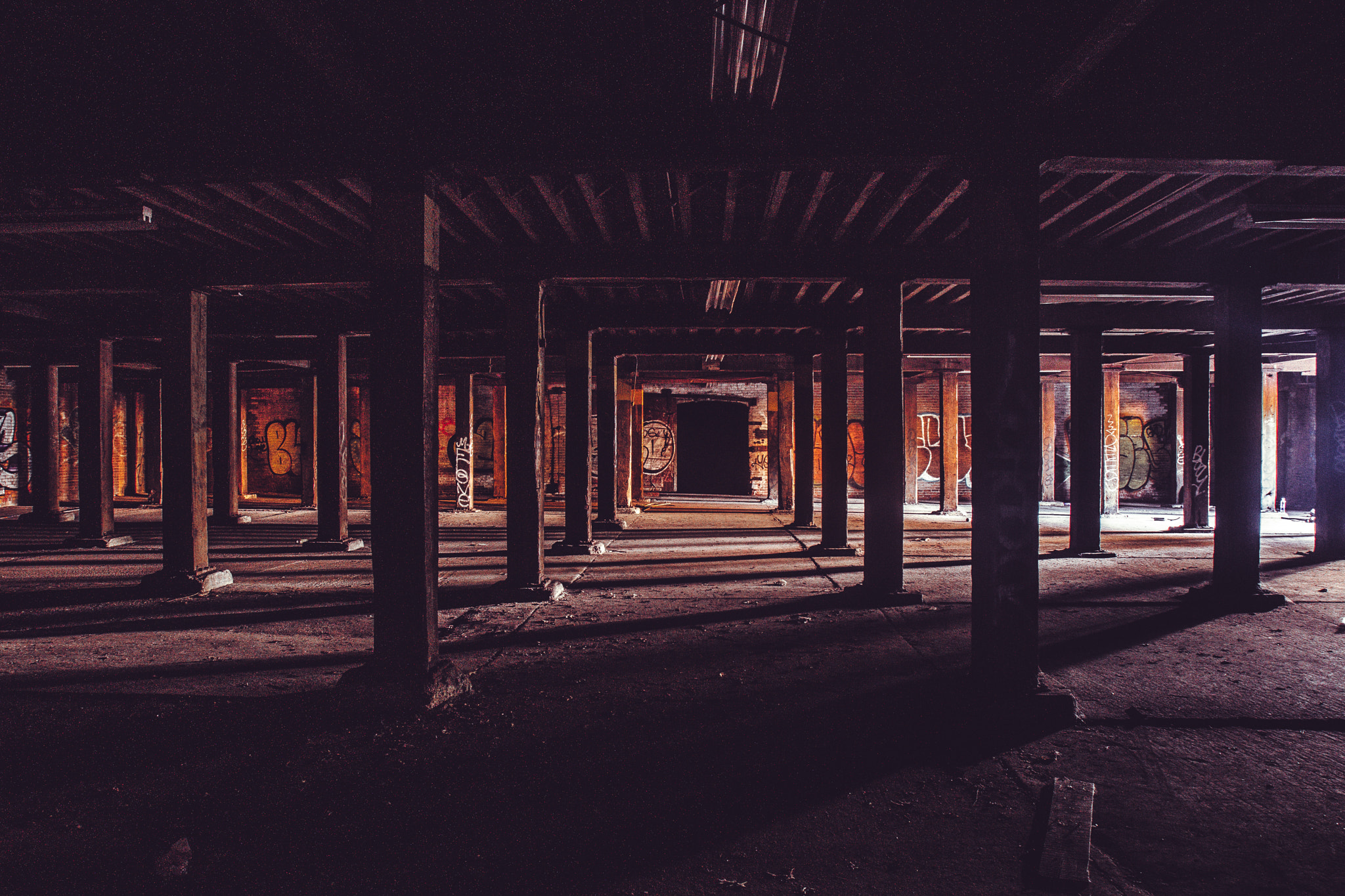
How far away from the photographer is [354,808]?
292cm

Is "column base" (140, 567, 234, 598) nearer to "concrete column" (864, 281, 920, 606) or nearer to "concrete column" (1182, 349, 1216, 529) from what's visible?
"concrete column" (864, 281, 920, 606)

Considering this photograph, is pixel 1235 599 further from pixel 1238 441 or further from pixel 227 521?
pixel 227 521

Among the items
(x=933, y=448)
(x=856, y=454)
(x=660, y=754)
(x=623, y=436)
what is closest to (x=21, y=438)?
(x=623, y=436)

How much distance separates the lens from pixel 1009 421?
3855mm

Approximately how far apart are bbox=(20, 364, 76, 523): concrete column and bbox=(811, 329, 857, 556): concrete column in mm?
14315

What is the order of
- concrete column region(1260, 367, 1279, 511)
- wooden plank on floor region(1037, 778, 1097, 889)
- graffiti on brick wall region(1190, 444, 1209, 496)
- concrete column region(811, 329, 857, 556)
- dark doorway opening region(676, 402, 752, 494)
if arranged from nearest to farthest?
1. wooden plank on floor region(1037, 778, 1097, 889)
2. concrete column region(811, 329, 857, 556)
3. graffiti on brick wall region(1190, 444, 1209, 496)
4. concrete column region(1260, 367, 1279, 511)
5. dark doorway opening region(676, 402, 752, 494)

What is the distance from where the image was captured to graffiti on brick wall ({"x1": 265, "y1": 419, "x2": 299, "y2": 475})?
64.8ft

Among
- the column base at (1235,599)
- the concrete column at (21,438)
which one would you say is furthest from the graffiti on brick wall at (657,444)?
the concrete column at (21,438)

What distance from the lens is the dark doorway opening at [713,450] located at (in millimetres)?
21297

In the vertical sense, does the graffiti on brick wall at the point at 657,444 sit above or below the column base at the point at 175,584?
above

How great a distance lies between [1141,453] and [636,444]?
562 inches

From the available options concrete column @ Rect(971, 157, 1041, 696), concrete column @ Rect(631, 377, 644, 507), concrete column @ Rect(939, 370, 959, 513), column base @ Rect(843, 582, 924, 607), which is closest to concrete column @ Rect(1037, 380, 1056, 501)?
concrete column @ Rect(939, 370, 959, 513)

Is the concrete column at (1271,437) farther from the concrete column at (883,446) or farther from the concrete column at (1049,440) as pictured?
the concrete column at (883,446)

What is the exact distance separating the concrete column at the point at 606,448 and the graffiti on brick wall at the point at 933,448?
10.5 meters
